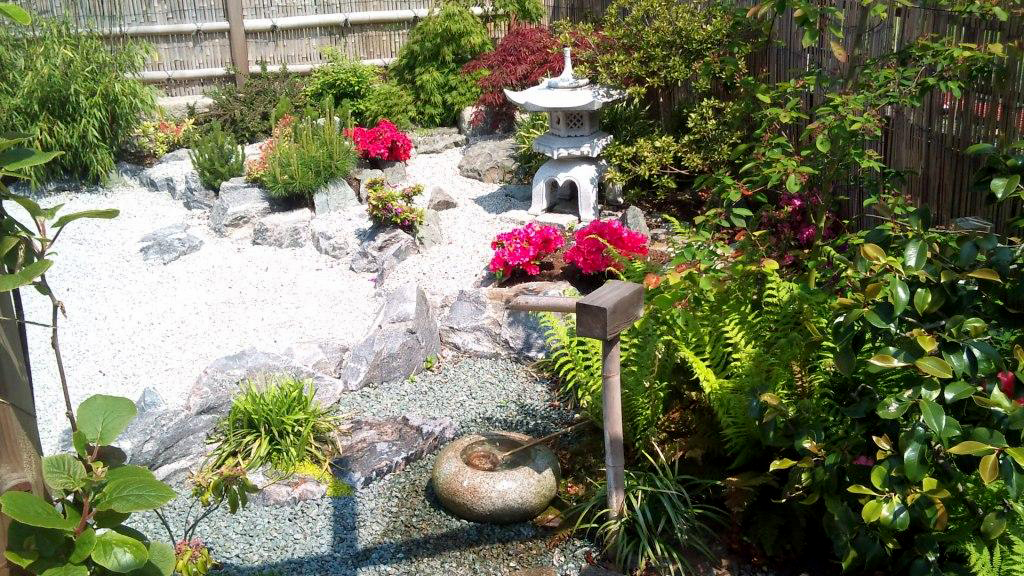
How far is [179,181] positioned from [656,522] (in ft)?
21.5

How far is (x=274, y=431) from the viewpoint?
12.7ft

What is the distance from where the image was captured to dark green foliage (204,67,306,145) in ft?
29.5

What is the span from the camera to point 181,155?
8.81m

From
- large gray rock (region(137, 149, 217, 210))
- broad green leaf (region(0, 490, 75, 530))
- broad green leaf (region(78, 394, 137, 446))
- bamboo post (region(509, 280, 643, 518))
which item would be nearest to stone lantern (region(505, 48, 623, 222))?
large gray rock (region(137, 149, 217, 210))

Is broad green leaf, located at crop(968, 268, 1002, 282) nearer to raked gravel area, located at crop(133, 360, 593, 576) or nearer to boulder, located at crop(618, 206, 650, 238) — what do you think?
raked gravel area, located at crop(133, 360, 593, 576)

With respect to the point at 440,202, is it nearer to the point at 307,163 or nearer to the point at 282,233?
the point at 307,163

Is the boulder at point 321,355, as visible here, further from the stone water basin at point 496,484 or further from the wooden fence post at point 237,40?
the wooden fence post at point 237,40

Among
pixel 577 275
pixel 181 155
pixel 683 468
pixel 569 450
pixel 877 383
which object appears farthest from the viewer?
pixel 181 155

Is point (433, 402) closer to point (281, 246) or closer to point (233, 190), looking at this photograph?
point (281, 246)

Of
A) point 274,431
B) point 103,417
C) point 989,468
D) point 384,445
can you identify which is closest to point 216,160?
point 274,431

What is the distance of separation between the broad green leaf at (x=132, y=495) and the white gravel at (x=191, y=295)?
9.95 ft

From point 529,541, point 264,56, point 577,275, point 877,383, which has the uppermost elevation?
point 264,56

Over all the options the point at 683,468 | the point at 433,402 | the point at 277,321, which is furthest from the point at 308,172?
the point at 683,468

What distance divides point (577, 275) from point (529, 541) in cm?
243
